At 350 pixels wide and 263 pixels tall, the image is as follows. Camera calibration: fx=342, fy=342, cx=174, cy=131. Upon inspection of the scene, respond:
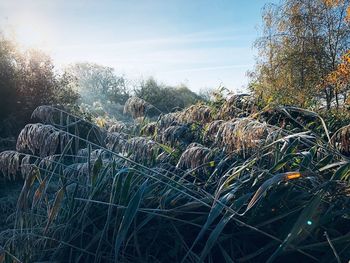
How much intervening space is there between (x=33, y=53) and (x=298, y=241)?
743 centimetres

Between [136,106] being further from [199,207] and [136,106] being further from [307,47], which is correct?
[307,47]

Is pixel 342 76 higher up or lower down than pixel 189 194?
higher up

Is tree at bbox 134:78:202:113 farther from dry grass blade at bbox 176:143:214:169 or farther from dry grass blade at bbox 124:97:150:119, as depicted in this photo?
dry grass blade at bbox 176:143:214:169

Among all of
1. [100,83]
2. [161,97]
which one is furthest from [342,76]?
[100,83]

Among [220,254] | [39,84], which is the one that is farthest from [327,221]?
[39,84]

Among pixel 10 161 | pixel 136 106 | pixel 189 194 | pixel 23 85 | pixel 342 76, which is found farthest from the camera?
pixel 23 85

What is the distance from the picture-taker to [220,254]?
6.12 feet

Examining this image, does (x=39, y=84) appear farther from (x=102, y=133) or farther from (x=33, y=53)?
(x=102, y=133)

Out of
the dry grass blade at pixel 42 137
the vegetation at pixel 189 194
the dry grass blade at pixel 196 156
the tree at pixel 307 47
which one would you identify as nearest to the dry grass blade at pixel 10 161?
the vegetation at pixel 189 194

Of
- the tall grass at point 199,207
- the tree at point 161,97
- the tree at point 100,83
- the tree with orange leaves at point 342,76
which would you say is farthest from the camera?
the tree at point 100,83

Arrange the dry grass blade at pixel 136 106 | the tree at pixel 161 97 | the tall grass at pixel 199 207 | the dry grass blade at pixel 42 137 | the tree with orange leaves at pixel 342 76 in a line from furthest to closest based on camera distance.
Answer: the tree at pixel 161 97
the tree with orange leaves at pixel 342 76
the dry grass blade at pixel 136 106
the dry grass blade at pixel 42 137
the tall grass at pixel 199 207

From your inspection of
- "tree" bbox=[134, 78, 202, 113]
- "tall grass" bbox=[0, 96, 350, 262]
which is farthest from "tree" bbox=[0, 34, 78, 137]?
"tall grass" bbox=[0, 96, 350, 262]

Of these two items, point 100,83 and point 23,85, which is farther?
point 100,83

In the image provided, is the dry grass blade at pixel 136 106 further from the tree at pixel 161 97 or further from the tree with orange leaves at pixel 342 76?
the tree at pixel 161 97
